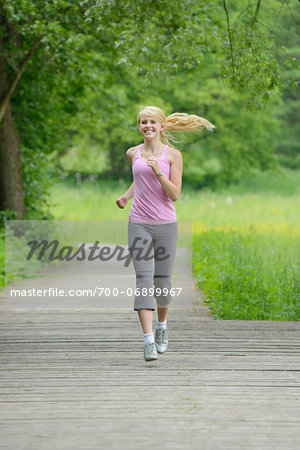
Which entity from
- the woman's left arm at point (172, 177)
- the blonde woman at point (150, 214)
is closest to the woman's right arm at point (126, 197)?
the blonde woman at point (150, 214)

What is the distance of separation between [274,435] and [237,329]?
355 centimetres

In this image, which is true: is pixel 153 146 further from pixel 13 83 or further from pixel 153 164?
pixel 13 83

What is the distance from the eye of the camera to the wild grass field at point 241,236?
31.5ft

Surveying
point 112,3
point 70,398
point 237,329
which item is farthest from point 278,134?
point 70,398

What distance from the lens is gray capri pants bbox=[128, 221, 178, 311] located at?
6.22m

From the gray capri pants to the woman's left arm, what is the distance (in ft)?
0.98

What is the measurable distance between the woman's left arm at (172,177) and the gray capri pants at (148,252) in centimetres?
30

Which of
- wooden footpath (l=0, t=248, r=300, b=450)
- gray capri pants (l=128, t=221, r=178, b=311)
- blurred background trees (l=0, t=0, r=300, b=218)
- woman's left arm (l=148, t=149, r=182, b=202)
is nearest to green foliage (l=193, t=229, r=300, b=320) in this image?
wooden footpath (l=0, t=248, r=300, b=450)

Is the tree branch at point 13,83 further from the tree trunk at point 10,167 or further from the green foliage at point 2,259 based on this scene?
the green foliage at point 2,259

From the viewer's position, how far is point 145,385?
222 inches

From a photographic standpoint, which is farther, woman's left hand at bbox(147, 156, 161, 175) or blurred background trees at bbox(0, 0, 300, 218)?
blurred background trees at bbox(0, 0, 300, 218)

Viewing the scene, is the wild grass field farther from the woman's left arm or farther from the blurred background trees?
the woman's left arm

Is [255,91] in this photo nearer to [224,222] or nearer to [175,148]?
[175,148]

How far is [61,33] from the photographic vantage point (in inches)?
523
